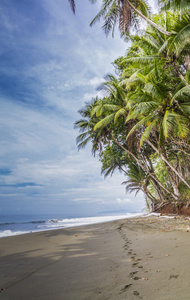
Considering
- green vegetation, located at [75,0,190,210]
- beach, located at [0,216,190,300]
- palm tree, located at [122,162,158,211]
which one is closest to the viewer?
beach, located at [0,216,190,300]

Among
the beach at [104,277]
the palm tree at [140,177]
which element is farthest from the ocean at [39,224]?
the beach at [104,277]

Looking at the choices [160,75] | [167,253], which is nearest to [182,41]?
[160,75]

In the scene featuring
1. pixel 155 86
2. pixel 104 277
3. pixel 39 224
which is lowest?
pixel 39 224

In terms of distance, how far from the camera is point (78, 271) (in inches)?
106

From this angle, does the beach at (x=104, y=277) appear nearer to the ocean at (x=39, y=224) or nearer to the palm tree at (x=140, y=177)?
the ocean at (x=39, y=224)

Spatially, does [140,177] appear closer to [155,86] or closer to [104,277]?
[155,86]

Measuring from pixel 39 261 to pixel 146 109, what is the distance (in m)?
7.05

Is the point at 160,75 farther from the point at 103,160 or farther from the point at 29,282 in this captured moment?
the point at 103,160

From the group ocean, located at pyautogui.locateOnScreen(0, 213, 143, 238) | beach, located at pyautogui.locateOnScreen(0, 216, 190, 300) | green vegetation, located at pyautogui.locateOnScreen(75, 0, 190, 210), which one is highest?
green vegetation, located at pyautogui.locateOnScreen(75, 0, 190, 210)

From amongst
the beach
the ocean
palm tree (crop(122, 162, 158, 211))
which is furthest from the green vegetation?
the ocean

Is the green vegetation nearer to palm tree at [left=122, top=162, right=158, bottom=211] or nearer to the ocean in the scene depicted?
palm tree at [left=122, top=162, right=158, bottom=211]

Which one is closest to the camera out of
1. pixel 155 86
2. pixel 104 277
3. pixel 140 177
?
pixel 104 277

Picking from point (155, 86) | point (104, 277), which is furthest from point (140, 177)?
point (104, 277)

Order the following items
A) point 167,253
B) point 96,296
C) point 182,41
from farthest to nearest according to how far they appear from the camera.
Answer: 1. point 182,41
2. point 167,253
3. point 96,296
